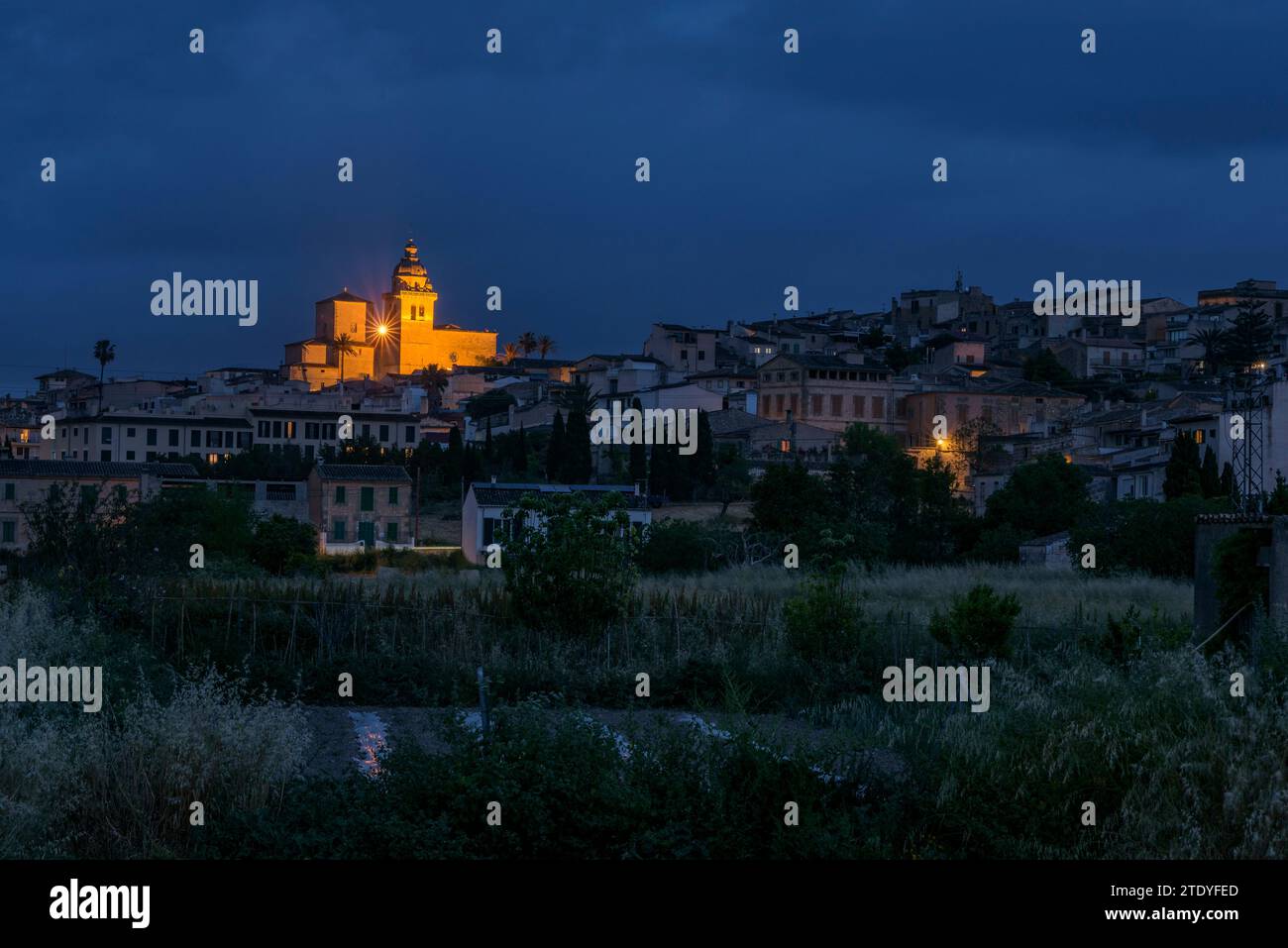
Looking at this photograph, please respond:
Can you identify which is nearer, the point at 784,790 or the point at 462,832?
the point at 462,832

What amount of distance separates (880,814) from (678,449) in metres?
45.2

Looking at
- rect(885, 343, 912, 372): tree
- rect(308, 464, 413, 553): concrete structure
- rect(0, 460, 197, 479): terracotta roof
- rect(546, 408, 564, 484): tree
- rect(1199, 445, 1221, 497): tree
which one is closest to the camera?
rect(1199, 445, 1221, 497): tree

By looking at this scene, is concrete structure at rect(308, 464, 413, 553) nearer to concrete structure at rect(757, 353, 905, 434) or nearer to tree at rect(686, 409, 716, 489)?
tree at rect(686, 409, 716, 489)

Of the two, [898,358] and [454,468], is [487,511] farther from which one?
[898,358]

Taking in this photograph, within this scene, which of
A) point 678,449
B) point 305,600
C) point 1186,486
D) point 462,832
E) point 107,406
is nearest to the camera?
point 462,832

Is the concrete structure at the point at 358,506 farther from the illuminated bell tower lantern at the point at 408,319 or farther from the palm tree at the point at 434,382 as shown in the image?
the illuminated bell tower lantern at the point at 408,319

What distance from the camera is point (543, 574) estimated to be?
66.4ft

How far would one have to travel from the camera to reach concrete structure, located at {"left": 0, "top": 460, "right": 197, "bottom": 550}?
44.8 metres

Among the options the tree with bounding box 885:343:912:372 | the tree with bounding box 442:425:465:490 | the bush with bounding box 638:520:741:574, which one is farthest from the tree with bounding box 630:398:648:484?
the tree with bounding box 885:343:912:372

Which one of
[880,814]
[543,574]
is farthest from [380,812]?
[543,574]

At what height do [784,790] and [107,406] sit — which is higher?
[107,406]

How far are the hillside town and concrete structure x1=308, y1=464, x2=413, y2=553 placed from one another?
0.06 metres
